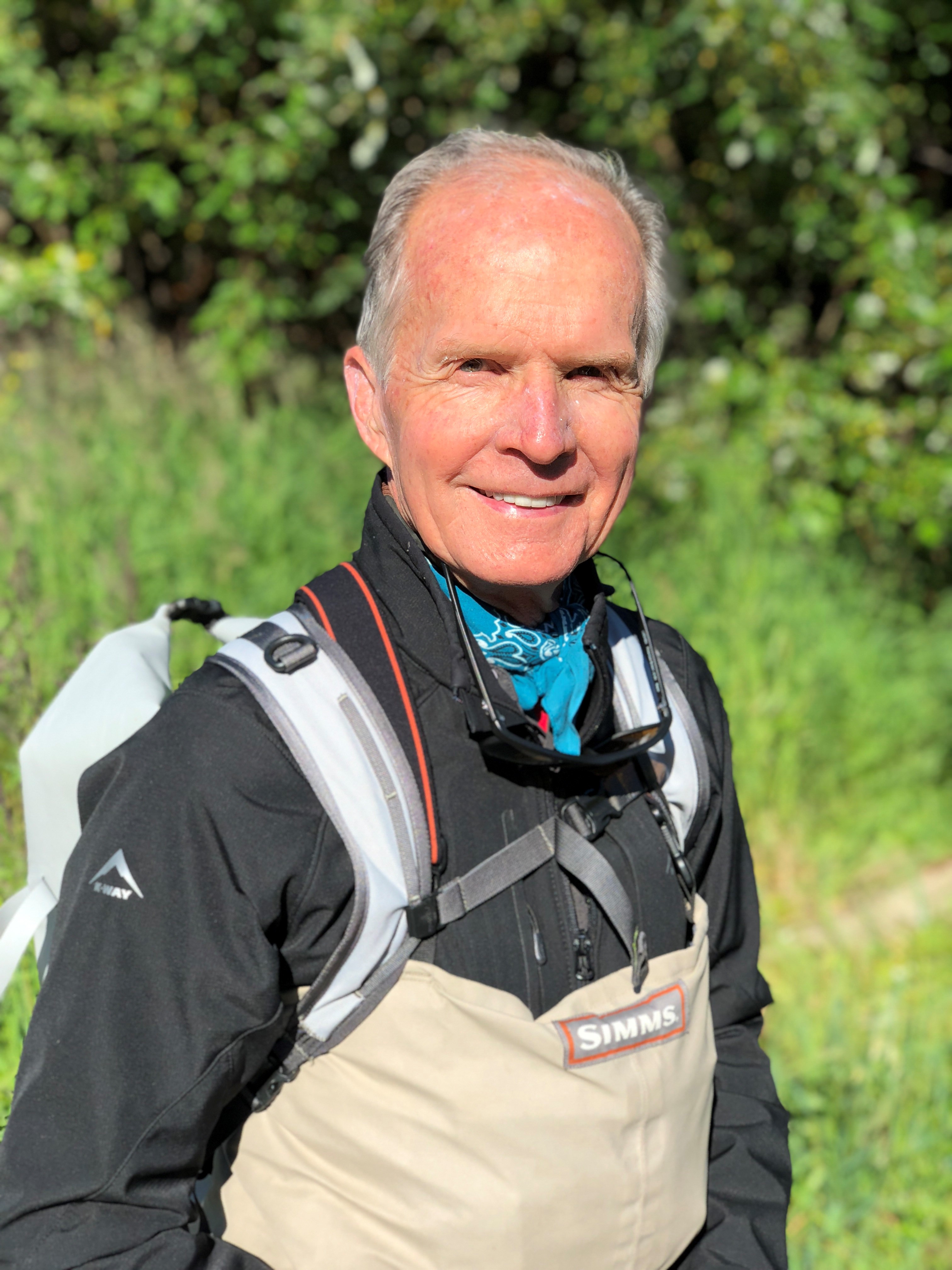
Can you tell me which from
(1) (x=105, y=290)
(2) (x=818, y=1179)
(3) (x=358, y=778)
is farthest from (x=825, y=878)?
(1) (x=105, y=290)

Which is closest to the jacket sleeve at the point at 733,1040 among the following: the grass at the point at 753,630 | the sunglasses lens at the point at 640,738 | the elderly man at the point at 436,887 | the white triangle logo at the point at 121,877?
the elderly man at the point at 436,887

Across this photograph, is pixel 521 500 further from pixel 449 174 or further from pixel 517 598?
pixel 449 174

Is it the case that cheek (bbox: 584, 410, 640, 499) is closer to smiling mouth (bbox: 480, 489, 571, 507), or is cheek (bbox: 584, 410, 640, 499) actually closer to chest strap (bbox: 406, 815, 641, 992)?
smiling mouth (bbox: 480, 489, 571, 507)

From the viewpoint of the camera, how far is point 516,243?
117 centimetres

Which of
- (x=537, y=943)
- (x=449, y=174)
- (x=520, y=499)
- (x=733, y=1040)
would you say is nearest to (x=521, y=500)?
(x=520, y=499)

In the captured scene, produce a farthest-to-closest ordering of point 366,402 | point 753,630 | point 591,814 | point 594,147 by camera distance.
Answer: point 594,147 → point 753,630 → point 366,402 → point 591,814

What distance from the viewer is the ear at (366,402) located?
133 centimetres

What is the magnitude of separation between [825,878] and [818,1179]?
1543 mm


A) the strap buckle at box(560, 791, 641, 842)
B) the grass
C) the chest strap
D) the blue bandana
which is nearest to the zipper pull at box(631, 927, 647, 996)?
the chest strap

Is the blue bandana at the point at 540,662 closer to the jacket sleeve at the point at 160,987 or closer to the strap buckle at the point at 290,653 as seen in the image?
the strap buckle at the point at 290,653

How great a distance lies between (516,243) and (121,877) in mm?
755

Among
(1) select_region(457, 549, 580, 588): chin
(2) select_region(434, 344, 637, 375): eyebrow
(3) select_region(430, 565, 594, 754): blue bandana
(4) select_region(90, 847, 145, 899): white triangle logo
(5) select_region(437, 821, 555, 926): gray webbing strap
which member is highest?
(2) select_region(434, 344, 637, 375): eyebrow

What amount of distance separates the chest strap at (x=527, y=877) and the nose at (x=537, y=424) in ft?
1.31

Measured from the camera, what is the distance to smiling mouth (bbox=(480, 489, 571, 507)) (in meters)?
1.22
